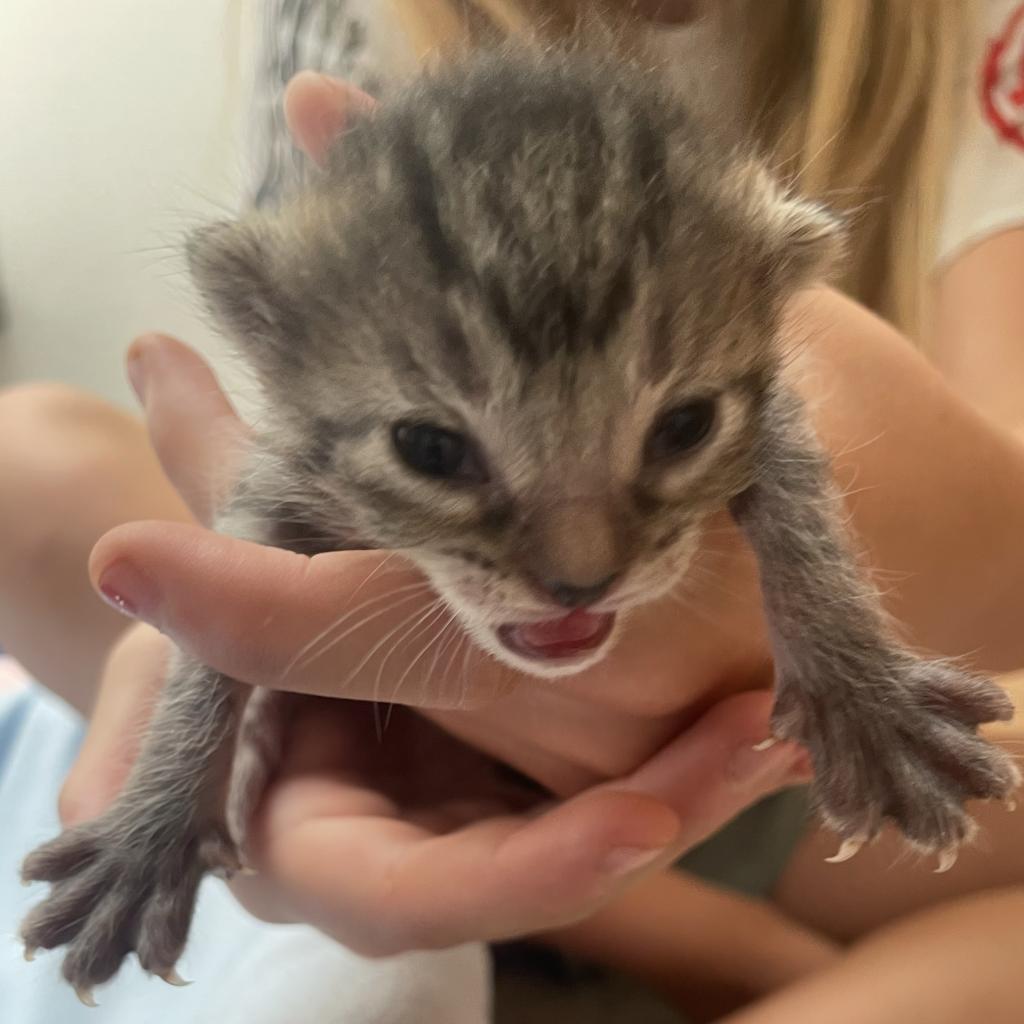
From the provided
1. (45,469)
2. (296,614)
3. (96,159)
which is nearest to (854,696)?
(296,614)

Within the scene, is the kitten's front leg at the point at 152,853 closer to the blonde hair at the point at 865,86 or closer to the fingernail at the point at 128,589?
the fingernail at the point at 128,589

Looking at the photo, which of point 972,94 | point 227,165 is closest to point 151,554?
point 972,94

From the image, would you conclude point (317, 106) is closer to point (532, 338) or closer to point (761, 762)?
point (532, 338)

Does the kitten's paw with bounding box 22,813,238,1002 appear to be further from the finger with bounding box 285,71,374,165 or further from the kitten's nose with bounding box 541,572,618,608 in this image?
the finger with bounding box 285,71,374,165

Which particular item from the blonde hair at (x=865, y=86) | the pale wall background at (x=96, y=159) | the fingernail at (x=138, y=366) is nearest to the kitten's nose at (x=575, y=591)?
the fingernail at (x=138, y=366)

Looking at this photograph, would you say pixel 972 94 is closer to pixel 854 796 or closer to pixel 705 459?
pixel 705 459
